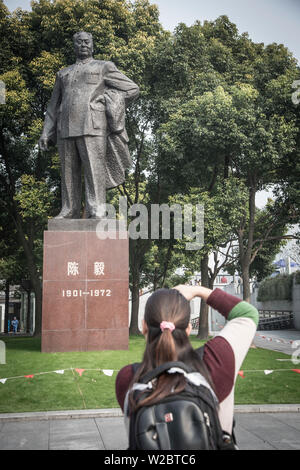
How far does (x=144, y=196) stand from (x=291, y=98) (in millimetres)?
7218

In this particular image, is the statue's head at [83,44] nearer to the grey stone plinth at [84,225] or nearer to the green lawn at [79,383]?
the grey stone plinth at [84,225]

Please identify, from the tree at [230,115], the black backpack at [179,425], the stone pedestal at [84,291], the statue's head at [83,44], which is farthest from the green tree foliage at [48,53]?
the black backpack at [179,425]

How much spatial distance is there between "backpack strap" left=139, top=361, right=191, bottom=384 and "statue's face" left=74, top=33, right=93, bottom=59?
28.0 ft

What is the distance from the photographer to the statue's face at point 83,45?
29.6 ft

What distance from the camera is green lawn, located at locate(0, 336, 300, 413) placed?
575 centimetres

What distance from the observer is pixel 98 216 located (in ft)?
28.8

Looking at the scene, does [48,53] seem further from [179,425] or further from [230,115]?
[179,425]

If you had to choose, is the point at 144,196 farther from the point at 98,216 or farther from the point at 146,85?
the point at 98,216

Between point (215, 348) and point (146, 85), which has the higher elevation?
point (146, 85)

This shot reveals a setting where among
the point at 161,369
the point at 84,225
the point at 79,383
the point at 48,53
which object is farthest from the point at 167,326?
the point at 48,53

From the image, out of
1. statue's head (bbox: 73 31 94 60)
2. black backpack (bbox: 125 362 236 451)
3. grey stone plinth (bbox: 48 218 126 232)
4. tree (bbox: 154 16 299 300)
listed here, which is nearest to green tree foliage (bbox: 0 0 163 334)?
tree (bbox: 154 16 299 300)

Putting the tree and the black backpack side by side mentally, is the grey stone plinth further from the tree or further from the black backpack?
the black backpack

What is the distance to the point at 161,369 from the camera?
1.59 metres
